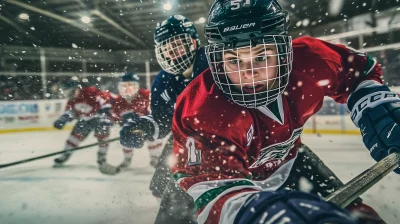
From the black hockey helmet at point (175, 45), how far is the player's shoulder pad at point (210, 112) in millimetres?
992

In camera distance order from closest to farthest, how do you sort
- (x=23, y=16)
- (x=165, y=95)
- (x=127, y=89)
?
(x=165, y=95) → (x=127, y=89) → (x=23, y=16)

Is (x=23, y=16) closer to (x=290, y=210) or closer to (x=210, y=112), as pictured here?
(x=210, y=112)

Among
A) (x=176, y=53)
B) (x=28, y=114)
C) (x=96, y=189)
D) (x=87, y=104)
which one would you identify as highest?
(x=176, y=53)

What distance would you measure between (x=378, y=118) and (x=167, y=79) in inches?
52.3

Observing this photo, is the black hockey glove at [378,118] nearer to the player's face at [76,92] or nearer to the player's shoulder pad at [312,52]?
the player's shoulder pad at [312,52]

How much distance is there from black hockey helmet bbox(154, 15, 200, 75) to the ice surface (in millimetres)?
931

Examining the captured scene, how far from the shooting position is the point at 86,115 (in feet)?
15.3

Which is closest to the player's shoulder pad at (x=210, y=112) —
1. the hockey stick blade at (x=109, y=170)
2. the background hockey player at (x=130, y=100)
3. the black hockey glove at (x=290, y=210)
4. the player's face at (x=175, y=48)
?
the black hockey glove at (x=290, y=210)

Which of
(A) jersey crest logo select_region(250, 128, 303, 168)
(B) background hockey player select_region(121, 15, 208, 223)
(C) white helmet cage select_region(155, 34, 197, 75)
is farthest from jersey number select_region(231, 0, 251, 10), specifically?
(C) white helmet cage select_region(155, 34, 197, 75)

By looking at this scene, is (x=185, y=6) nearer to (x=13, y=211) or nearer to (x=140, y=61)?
(x=140, y=61)

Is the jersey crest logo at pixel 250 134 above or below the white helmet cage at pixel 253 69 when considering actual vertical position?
below

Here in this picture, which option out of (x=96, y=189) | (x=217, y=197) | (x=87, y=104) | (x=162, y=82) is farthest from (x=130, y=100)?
(x=217, y=197)

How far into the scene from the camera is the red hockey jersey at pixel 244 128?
79 cm

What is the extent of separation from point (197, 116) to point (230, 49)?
22cm
